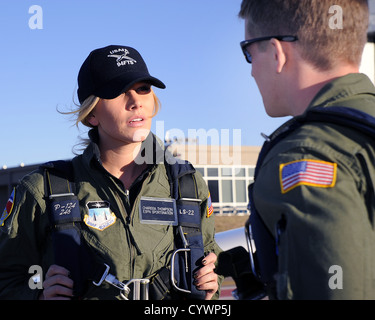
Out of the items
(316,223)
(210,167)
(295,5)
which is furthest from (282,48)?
(210,167)

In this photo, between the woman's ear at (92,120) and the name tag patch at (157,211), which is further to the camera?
the woman's ear at (92,120)

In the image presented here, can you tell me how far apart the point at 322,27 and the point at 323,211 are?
31.8 inches

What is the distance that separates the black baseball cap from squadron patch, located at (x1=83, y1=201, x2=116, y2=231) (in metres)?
0.69

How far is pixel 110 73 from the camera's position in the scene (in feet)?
9.75

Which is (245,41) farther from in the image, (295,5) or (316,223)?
(316,223)

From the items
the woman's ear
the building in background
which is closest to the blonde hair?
the woman's ear

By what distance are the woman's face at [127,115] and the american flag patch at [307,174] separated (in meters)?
1.56

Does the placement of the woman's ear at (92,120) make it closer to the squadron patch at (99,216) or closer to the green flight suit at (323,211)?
the squadron patch at (99,216)

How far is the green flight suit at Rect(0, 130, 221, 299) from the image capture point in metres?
2.67

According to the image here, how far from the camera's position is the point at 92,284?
2.62m

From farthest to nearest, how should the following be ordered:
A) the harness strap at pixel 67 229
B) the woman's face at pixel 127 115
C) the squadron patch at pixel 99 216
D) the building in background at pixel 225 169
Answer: the building in background at pixel 225 169
the woman's face at pixel 127 115
the squadron patch at pixel 99 216
the harness strap at pixel 67 229

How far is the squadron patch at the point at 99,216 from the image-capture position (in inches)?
107

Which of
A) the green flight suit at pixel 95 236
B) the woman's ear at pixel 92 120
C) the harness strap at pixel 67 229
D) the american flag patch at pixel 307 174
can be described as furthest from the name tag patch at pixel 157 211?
the american flag patch at pixel 307 174

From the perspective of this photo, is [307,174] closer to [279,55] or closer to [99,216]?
[279,55]
